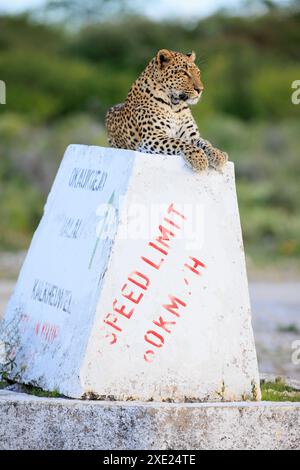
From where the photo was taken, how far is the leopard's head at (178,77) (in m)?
11.4

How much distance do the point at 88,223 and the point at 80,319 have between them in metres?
0.71

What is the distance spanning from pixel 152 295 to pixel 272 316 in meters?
9.06

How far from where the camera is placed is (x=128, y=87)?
143ft

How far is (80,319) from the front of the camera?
10.1 metres

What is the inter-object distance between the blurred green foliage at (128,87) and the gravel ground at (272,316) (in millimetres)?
2775

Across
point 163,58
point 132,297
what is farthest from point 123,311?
point 163,58

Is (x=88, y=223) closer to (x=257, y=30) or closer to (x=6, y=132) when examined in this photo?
(x=6, y=132)

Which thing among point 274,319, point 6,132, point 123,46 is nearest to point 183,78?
point 274,319

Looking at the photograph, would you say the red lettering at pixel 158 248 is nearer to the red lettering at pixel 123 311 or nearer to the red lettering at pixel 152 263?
the red lettering at pixel 152 263

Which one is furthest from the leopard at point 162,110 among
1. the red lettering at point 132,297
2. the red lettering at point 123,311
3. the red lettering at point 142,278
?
the red lettering at point 123,311

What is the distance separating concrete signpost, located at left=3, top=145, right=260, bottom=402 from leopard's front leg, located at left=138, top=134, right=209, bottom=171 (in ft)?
0.25

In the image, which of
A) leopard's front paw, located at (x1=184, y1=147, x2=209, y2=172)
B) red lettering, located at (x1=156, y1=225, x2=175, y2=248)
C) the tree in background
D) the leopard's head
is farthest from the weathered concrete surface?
the tree in background

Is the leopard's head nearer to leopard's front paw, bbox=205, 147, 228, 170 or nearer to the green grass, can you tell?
leopard's front paw, bbox=205, 147, 228, 170

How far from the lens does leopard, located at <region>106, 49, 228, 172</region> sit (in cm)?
1118
